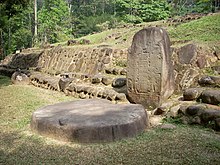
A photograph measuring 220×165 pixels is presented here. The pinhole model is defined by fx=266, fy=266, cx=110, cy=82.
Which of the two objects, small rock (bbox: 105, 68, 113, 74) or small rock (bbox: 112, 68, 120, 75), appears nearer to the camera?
small rock (bbox: 112, 68, 120, 75)

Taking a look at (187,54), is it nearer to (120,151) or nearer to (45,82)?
(120,151)

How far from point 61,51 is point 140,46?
321 inches

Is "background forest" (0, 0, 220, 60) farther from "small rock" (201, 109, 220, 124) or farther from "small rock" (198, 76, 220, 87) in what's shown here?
"small rock" (201, 109, 220, 124)

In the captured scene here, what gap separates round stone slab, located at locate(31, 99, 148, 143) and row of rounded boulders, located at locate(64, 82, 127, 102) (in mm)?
1306

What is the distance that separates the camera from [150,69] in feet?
19.6

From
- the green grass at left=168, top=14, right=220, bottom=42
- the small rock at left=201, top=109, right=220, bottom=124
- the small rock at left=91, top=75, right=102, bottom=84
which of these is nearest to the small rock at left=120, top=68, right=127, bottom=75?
the small rock at left=91, top=75, right=102, bottom=84

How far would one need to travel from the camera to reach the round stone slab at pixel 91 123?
13.8ft

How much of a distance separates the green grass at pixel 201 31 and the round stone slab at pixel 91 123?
15.9 ft

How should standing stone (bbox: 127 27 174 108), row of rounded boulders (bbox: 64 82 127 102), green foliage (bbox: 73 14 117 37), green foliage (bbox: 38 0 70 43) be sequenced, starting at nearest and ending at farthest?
1. standing stone (bbox: 127 27 174 108)
2. row of rounded boulders (bbox: 64 82 127 102)
3. green foliage (bbox: 38 0 70 43)
4. green foliage (bbox: 73 14 117 37)

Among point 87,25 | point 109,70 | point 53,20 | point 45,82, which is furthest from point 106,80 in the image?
point 87,25

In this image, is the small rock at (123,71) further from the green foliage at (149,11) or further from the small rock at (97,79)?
the green foliage at (149,11)

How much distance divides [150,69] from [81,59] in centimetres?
593

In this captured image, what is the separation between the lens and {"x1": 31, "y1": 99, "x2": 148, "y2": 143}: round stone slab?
4.21 m

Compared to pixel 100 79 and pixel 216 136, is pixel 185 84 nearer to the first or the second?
pixel 216 136
